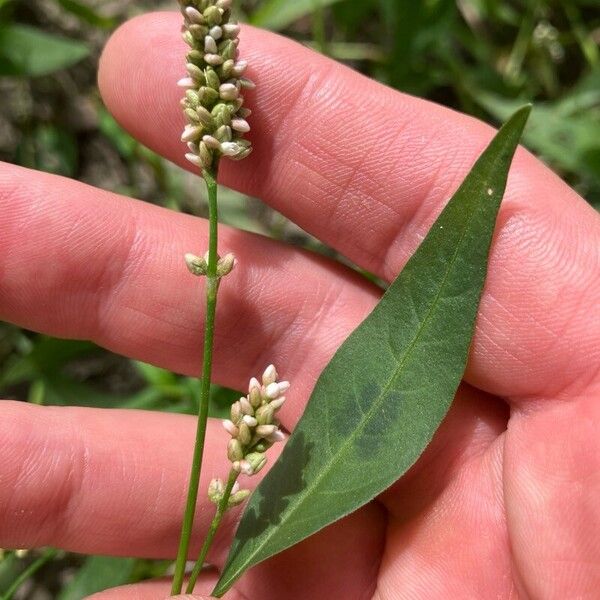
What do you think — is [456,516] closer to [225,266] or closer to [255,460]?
[255,460]

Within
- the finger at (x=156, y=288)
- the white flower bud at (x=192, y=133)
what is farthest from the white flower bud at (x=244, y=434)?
the white flower bud at (x=192, y=133)

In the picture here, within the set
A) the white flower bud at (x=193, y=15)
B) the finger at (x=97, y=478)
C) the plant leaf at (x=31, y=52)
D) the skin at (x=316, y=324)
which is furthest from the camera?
the plant leaf at (x=31, y=52)

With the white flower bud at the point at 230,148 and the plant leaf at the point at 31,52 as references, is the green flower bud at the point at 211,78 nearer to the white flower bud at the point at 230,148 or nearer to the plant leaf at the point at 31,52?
the white flower bud at the point at 230,148

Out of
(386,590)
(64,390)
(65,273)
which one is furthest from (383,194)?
(64,390)

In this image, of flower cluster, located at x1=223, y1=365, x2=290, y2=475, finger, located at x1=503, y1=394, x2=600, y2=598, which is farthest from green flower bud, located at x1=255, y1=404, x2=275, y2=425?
finger, located at x1=503, y1=394, x2=600, y2=598

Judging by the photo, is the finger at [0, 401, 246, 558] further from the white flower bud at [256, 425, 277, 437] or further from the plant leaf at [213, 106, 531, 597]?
the white flower bud at [256, 425, 277, 437]

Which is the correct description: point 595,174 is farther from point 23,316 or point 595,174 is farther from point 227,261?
point 23,316

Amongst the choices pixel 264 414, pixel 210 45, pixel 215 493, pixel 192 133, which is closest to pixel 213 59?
pixel 210 45
